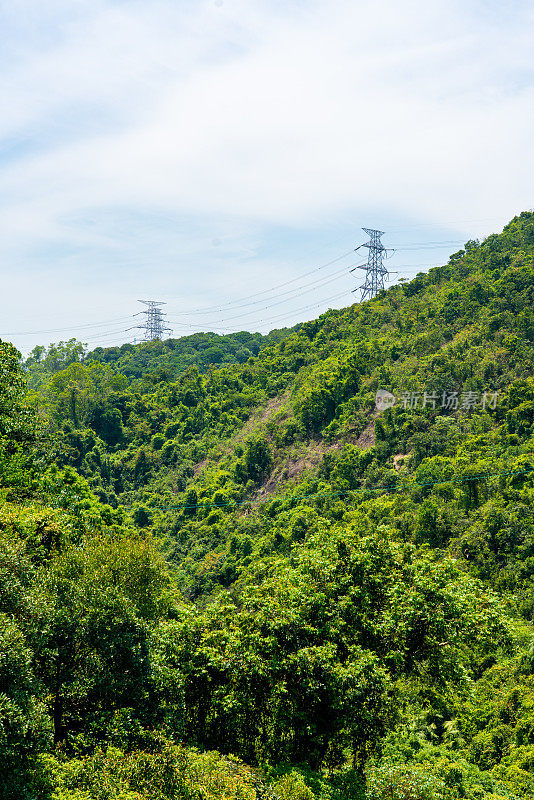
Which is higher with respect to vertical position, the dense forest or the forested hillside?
the forested hillside

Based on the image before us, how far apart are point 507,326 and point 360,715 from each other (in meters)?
36.8

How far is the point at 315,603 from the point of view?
41.8 ft

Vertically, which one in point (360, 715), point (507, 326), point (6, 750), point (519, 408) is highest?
point (507, 326)

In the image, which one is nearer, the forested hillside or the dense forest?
the dense forest

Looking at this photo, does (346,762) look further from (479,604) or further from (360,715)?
(479,604)

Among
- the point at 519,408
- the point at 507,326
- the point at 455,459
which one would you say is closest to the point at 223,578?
the point at 455,459

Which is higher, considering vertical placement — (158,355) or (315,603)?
(158,355)

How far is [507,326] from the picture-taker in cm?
4388

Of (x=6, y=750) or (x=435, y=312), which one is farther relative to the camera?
(x=435, y=312)

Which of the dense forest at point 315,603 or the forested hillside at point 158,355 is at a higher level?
the forested hillside at point 158,355

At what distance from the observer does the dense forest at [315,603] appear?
35.1 feet

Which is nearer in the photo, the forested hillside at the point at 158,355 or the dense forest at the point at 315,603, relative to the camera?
the dense forest at the point at 315,603

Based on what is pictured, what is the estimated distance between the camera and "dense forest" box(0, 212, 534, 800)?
1070cm

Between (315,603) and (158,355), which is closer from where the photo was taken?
(315,603)
